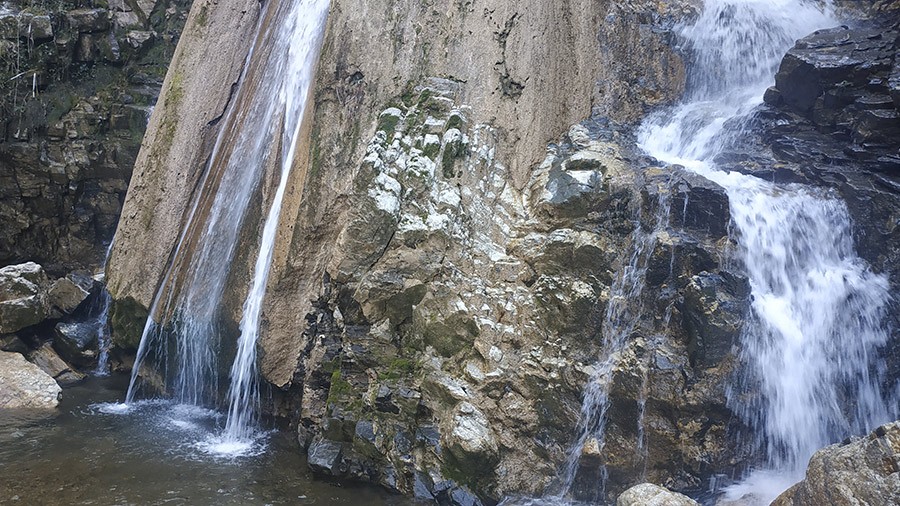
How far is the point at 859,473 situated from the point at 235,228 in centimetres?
772

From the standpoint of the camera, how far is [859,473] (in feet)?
15.4

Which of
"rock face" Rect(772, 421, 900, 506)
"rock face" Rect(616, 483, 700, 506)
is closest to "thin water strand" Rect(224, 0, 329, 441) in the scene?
"rock face" Rect(616, 483, 700, 506)

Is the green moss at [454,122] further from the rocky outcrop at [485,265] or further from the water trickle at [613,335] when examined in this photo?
the water trickle at [613,335]

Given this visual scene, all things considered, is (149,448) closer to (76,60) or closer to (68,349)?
(68,349)

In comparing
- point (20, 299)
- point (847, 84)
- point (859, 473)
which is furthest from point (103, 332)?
point (847, 84)

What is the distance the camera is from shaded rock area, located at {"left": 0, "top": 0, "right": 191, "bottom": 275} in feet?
42.7

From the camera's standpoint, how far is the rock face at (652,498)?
5.59 metres

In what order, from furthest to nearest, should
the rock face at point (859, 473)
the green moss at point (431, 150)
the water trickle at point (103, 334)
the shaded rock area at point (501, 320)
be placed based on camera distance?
the water trickle at point (103, 334) → the green moss at point (431, 150) → the shaded rock area at point (501, 320) → the rock face at point (859, 473)

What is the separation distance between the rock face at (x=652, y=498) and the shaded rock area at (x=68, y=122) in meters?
11.7

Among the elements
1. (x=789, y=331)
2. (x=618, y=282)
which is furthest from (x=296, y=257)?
(x=789, y=331)

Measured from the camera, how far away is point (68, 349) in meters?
10.5

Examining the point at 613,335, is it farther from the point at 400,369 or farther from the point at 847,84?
the point at 847,84

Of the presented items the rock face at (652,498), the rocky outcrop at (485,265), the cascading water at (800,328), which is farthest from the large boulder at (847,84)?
the rock face at (652,498)

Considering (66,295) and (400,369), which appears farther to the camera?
(66,295)
